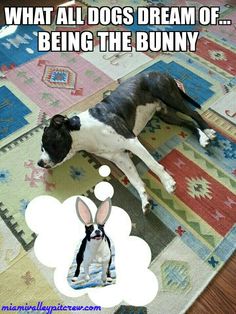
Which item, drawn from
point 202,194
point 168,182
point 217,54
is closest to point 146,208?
point 168,182

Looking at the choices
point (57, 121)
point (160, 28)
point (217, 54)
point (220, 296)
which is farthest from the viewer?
point (160, 28)

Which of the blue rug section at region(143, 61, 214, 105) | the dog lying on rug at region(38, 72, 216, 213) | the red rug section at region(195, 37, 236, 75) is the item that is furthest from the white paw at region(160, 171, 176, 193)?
the red rug section at region(195, 37, 236, 75)

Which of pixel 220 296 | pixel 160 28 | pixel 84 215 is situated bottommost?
pixel 220 296

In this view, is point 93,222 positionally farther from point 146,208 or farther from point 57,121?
point 57,121

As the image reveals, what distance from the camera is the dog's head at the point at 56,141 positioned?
161cm

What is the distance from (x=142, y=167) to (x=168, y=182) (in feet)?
0.59

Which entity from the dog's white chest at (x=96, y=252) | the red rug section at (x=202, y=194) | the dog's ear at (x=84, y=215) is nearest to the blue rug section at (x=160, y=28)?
the red rug section at (x=202, y=194)

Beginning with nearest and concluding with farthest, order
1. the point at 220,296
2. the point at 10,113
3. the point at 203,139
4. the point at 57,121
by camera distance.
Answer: the point at 220,296 < the point at 57,121 < the point at 203,139 < the point at 10,113

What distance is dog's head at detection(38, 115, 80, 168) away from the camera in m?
1.61

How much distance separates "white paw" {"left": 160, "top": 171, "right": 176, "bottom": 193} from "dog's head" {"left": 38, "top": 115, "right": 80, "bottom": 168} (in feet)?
1.59

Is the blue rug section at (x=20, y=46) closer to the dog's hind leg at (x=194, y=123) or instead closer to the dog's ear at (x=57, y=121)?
the dog's ear at (x=57, y=121)

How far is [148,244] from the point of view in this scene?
152cm

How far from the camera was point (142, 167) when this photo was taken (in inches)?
70.2

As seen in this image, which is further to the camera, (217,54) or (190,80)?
(217,54)
